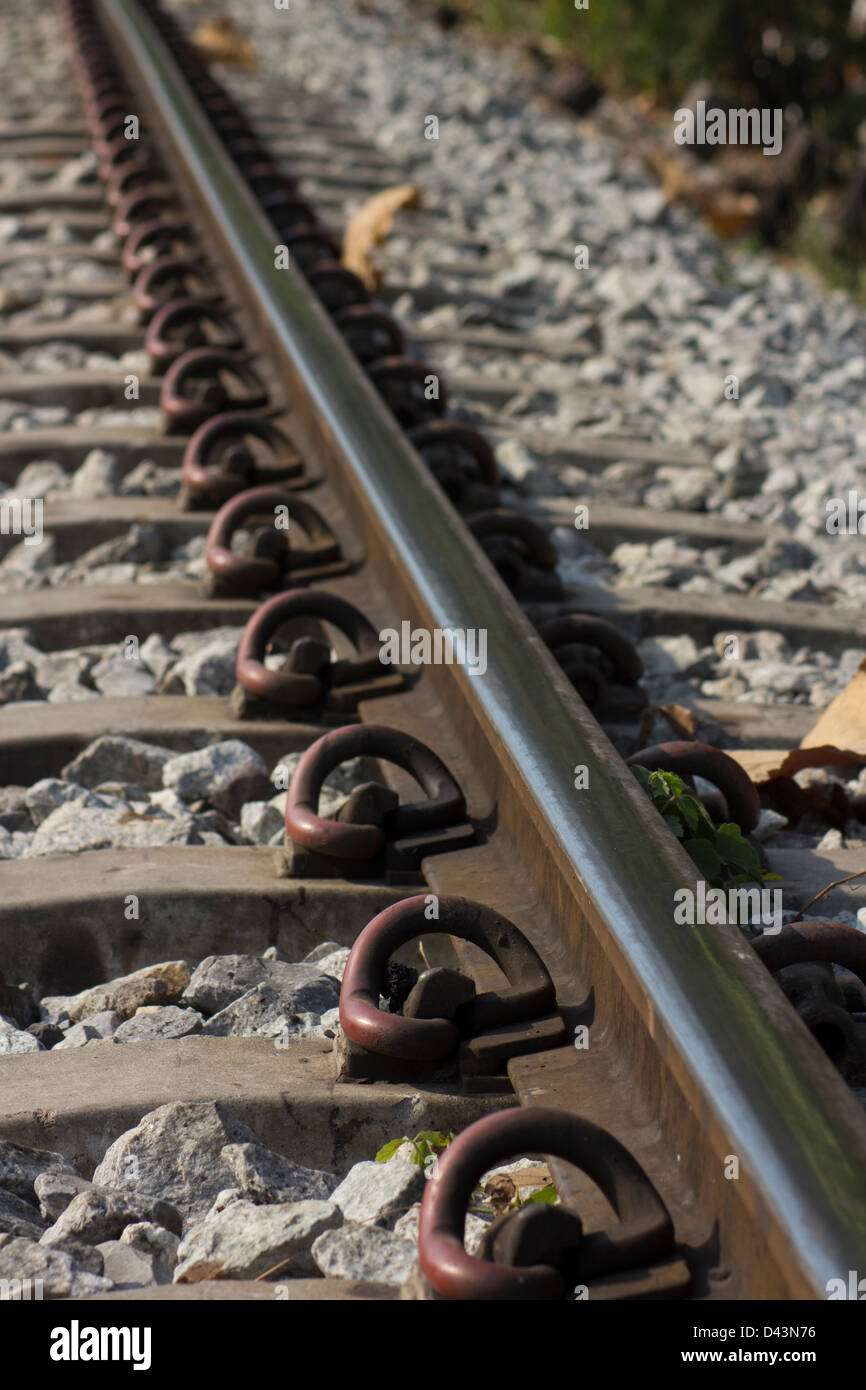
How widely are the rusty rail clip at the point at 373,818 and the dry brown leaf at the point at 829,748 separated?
53 cm

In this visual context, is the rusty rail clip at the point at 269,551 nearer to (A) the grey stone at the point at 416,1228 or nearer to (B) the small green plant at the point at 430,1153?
(B) the small green plant at the point at 430,1153

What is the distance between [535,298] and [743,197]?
2.72 metres

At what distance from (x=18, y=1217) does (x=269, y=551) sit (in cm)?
165

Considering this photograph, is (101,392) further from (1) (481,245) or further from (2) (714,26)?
(2) (714,26)

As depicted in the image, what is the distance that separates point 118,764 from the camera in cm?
257

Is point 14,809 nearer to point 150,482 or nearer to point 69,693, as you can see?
point 69,693

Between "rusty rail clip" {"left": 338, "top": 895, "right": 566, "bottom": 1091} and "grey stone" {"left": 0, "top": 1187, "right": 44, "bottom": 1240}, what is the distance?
0.38 m

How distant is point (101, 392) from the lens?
14.0 feet

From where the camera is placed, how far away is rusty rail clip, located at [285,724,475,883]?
2.19 meters

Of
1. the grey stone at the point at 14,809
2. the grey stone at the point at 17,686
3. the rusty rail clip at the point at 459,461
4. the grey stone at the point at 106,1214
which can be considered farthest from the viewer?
the rusty rail clip at the point at 459,461

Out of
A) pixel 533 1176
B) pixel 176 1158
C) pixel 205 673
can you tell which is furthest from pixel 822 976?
pixel 205 673

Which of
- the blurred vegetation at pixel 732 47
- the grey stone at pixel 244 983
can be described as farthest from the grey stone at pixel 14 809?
the blurred vegetation at pixel 732 47

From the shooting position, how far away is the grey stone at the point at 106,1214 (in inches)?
63.5

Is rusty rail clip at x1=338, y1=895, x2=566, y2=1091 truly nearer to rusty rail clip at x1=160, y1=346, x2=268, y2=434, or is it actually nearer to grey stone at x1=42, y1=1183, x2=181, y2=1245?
grey stone at x1=42, y1=1183, x2=181, y2=1245
